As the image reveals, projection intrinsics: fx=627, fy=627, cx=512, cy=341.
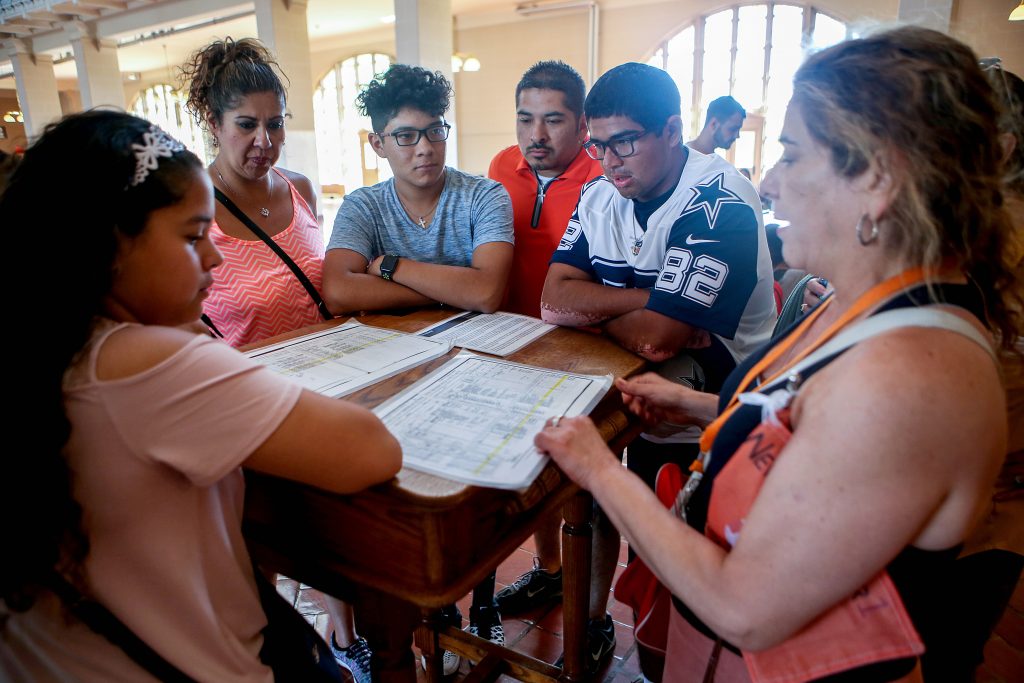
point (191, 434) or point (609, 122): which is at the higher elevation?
point (609, 122)

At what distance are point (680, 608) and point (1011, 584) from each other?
0.71 metres

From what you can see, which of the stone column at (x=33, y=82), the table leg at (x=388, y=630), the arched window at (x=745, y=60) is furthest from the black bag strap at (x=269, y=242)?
the stone column at (x=33, y=82)

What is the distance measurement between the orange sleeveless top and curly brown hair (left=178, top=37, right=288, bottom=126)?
0.45m

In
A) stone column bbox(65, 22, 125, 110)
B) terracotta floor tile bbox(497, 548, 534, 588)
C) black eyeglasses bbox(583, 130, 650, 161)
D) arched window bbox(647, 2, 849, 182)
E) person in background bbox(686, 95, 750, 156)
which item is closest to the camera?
black eyeglasses bbox(583, 130, 650, 161)

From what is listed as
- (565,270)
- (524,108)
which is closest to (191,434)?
(565,270)

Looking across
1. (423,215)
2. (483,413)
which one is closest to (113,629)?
(483,413)

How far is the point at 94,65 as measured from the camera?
43.7 ft

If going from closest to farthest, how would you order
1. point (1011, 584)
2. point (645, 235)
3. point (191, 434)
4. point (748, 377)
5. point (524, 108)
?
1. point (191, 434)
2. point (748, 377)
3. point (1011, 584)
4. point (645, 235)
5. point (524, 108)

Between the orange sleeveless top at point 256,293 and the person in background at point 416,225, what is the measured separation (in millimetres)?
115

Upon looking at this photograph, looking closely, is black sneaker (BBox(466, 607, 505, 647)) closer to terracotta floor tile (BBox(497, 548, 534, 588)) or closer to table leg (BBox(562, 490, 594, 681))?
terracotta floor tile (BBox(497, 548, 534, 588))

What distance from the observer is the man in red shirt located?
237cm

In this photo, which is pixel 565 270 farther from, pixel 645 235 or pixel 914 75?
pixel 914 75

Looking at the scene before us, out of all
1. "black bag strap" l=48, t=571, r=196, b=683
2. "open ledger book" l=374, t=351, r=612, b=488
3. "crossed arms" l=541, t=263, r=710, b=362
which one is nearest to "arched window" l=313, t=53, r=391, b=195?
"crossed arms" l=541, t=263, r=710, b=362

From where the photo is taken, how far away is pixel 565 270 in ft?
6.22
